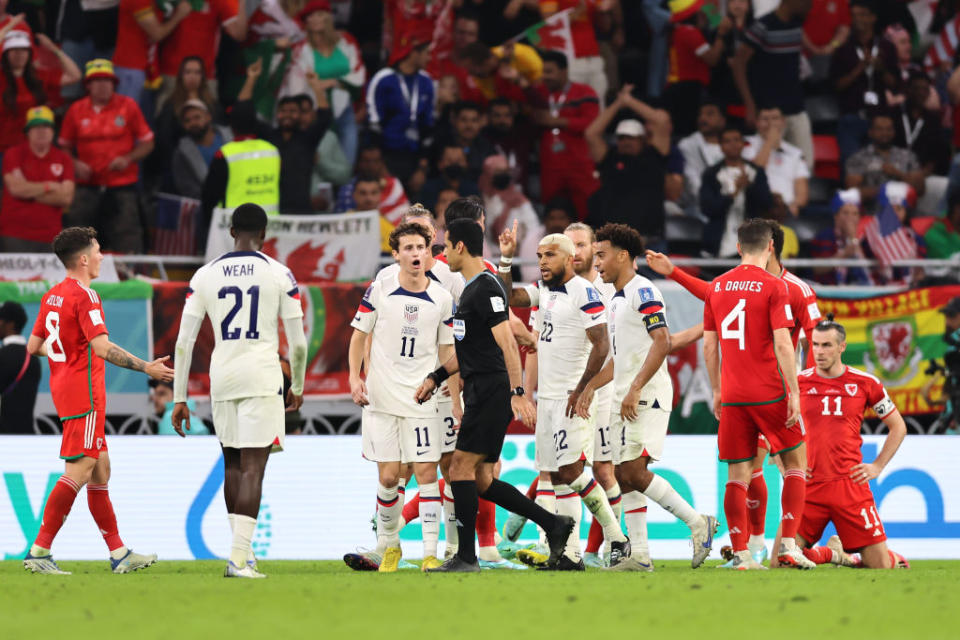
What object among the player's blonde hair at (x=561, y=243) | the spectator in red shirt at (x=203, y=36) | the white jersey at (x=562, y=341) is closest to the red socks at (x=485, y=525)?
the white jersey at (x=562, y=341)

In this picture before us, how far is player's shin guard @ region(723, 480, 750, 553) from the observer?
9.58m

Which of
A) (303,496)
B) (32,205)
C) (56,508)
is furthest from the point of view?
(32,205)

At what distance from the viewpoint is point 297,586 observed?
796 cm

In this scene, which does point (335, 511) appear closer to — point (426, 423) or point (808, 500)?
point (426, 423)

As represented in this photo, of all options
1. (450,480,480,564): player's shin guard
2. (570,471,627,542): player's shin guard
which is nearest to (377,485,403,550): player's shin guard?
(450,480,480,564): player's shin guard

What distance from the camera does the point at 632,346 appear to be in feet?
33.0

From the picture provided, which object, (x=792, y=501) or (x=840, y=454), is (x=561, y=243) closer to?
(x=792, y=501)

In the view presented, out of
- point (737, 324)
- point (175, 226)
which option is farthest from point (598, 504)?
point (175, 226)

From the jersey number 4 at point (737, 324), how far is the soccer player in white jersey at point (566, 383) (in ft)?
2.97

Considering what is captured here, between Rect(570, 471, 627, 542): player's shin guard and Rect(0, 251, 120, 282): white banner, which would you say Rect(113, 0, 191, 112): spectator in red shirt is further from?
Rect(570, 471, 627, 542): player's shin guard

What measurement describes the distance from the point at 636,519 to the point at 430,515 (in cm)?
151

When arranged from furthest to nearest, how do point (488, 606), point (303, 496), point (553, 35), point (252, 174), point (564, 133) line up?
1. point (553, 35)
2. point (564, 133)
3. point (252, 174)
4. point (303, 496)
5. point (488, 606)

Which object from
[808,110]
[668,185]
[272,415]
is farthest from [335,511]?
[808,110]

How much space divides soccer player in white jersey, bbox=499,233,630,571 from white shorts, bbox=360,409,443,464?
786 millimetres
